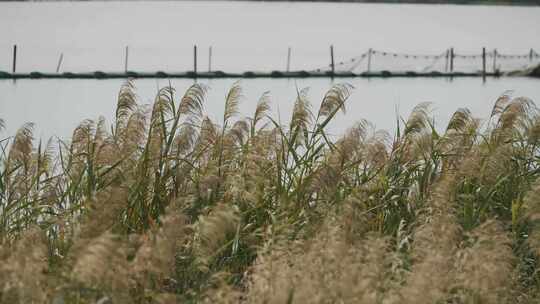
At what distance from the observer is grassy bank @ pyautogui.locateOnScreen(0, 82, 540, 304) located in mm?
4504

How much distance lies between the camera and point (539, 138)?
6750 millimetres

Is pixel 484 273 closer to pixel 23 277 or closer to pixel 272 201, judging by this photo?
pixel 23 277

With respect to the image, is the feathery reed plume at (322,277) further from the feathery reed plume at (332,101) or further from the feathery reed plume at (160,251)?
the feathery reed plume at (332,101)

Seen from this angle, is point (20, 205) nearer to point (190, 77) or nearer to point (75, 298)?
point (75, 298)

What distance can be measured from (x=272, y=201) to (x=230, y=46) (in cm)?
5539

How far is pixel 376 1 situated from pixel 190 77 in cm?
6714

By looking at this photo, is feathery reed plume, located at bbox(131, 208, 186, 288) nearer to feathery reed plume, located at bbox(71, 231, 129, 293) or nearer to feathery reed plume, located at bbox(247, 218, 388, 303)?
feathery reed plume, located at bbox(71, 231, 129, 293)

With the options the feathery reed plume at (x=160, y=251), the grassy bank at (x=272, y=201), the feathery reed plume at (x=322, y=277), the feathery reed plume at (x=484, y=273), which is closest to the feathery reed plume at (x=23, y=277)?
the grassy bank at (x=272, y=201)

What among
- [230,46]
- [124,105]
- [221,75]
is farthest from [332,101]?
[230,46]

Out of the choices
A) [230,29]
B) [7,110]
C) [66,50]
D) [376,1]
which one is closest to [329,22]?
[230,29]

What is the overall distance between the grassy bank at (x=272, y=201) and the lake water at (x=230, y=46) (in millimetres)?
3751

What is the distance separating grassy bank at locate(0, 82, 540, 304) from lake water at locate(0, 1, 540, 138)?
3751 mm

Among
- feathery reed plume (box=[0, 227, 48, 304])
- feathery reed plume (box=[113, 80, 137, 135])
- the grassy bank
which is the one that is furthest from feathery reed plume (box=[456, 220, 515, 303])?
feathery reed plume (box=[113, 80, 137, 135])

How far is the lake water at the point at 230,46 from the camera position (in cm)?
3058
